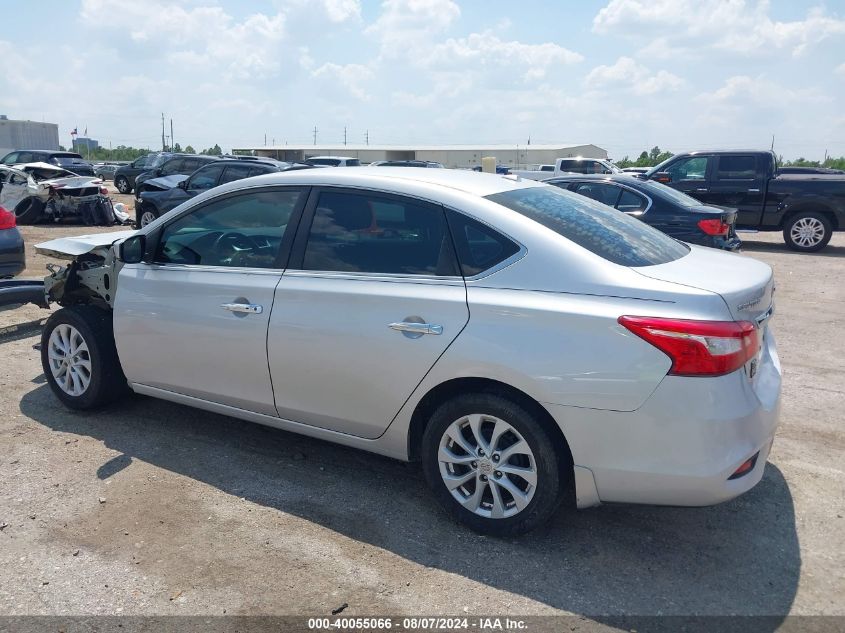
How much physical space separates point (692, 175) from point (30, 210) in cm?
1537

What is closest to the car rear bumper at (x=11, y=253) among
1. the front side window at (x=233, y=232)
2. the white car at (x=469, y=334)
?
the white car at (x=469, y=334)

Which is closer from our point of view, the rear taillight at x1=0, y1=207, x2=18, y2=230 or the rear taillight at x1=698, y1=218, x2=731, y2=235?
the rear taillight at x1=0, y1=207, x2=18, y2=230

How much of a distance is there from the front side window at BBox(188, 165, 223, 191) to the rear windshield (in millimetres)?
11825

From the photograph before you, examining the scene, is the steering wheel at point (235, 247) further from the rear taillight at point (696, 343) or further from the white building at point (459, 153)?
the white building at point (459, 153)

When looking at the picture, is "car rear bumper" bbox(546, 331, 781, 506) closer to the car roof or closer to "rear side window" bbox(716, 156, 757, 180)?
the car roof

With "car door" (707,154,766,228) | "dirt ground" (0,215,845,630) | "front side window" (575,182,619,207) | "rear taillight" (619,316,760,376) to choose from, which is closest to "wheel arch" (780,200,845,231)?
"car door" (707,154,766,228)

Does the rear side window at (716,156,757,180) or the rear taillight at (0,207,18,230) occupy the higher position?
the rear side window at (716,156,757,180)

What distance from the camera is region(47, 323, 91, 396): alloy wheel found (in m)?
4.89

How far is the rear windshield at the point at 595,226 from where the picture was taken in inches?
136

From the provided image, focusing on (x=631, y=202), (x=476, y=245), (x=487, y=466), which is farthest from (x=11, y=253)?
(x=631, y=202)

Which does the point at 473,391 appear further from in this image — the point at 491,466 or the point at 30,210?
the point at 30,210

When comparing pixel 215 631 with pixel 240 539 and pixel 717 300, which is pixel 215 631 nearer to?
pixel 240 539

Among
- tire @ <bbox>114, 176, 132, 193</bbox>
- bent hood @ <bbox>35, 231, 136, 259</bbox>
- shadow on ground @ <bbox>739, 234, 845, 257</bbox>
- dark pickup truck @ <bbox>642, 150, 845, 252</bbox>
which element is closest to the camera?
bent hood @ <bbox>35, 231, 136, 259</bbox>

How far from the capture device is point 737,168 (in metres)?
14.8
